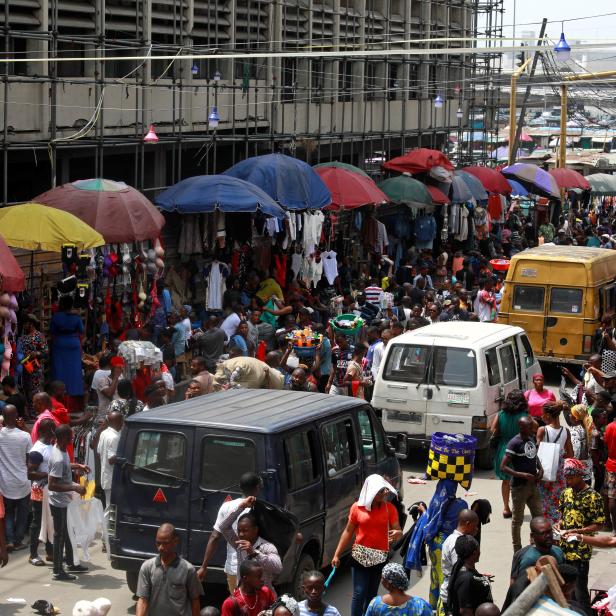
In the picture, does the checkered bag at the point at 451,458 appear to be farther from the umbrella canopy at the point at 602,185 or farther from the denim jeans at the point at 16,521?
the umbrella canopy at the point at 602,185

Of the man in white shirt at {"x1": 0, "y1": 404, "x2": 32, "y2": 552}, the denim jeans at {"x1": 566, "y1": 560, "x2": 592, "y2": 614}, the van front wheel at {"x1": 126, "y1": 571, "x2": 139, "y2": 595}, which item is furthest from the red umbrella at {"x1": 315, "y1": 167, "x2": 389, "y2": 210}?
the denim jeans at {"x1": 566, "y1": 560, "x2": 592, "y2": 614}

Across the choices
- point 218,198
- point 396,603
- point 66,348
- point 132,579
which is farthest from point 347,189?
point 396,603

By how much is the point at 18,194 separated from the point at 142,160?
209cm

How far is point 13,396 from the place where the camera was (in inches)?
516

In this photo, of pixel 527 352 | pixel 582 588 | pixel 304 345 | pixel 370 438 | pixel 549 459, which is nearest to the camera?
pixel 582 588

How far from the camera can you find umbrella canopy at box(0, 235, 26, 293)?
13.3 meters

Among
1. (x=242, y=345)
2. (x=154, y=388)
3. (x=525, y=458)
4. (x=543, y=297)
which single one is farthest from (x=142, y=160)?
(x=525, y=458)

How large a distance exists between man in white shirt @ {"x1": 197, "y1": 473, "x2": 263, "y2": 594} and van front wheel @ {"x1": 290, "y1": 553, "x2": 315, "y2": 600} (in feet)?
1.92

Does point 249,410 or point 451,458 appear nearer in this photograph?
point 451,458

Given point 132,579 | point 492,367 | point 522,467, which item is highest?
point 492,367

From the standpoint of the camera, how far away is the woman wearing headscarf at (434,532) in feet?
32.0

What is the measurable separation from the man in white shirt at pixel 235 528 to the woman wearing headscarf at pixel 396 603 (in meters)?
1.73

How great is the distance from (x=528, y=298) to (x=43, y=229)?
9193mm

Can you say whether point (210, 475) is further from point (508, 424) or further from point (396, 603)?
point (508, 424)
